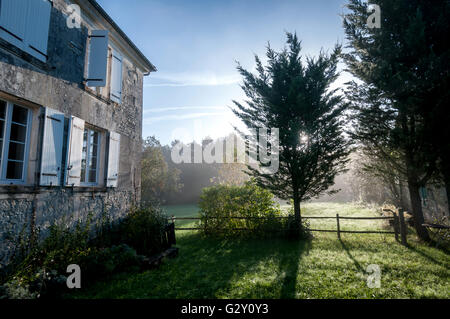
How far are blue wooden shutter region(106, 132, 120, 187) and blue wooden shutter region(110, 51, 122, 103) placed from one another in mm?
1090

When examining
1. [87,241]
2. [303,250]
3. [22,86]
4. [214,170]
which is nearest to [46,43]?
[22,86]

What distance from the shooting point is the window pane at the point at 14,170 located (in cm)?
390

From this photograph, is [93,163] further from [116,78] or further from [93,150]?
[116,78]

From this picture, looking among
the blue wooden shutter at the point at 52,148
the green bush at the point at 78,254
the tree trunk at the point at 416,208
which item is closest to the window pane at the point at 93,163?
the blue wooden shutter at the point at 52,148

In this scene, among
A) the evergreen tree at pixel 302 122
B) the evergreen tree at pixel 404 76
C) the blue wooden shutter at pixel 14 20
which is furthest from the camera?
the evergreen tree at pixel 302 122

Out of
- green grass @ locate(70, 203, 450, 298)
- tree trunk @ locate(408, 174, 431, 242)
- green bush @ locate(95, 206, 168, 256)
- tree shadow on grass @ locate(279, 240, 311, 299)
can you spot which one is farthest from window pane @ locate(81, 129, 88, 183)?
tree trunk @ locate(408, 174, 431, 242)

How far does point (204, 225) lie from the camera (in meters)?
8.96

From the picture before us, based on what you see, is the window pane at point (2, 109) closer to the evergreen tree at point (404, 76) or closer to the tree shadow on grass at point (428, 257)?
the tree shadow on grass at point (428, 257)

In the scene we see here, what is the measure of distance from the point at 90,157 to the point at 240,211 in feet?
18.0

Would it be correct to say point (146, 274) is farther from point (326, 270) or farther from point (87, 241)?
point (326, 270)

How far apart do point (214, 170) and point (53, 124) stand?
29.3 meters

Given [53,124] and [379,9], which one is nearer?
[53,124]

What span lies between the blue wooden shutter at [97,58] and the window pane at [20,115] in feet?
5.34

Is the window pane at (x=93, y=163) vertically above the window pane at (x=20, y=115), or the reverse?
the window pane at (x=20, y=115)
